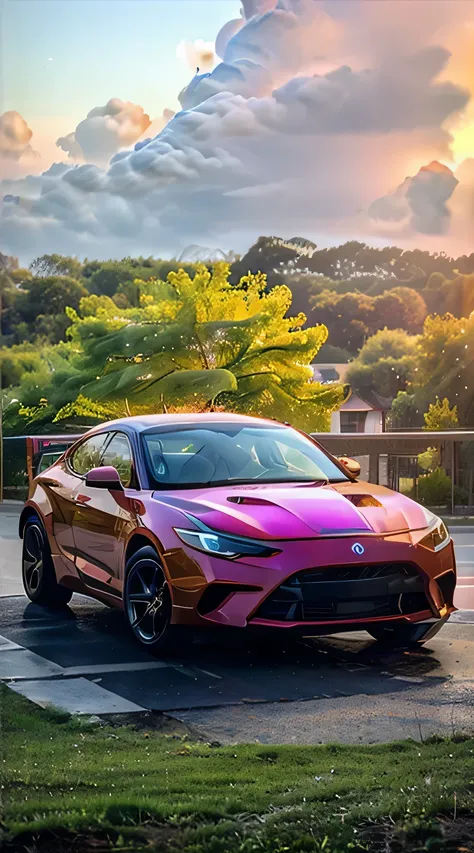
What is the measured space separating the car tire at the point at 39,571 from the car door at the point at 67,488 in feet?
0.67

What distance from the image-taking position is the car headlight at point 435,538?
226 inches

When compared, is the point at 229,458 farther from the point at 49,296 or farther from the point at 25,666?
the point at 49,296

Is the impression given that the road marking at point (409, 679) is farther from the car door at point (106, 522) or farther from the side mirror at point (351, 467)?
the car door at point (106, 522)

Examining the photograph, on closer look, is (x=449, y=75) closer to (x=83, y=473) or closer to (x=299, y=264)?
(x=299, y=264)

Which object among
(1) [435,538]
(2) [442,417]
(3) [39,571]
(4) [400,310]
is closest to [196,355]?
(2) [442,417]

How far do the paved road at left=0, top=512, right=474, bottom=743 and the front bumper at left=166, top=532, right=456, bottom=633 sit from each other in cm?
24

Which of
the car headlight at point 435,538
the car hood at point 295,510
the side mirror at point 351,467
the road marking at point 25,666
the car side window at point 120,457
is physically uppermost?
the car side window at point 120,457

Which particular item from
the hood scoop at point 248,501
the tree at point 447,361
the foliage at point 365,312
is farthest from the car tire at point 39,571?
the foliage at point 365,312

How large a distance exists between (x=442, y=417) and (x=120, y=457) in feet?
161

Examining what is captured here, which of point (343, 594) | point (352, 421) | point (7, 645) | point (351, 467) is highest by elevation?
point (351, 467)

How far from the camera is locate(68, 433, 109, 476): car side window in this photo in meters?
6.96

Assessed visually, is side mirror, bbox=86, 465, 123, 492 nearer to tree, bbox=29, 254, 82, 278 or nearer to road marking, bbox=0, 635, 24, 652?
road marking, bbox=0, 635, 24, 652

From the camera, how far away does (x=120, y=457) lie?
6.61m

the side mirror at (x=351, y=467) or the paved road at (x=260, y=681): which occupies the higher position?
the side mirror at (x=351, y=467)
